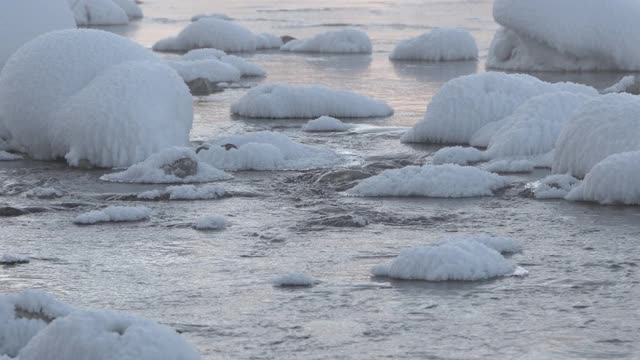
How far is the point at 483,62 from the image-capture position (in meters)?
22.8

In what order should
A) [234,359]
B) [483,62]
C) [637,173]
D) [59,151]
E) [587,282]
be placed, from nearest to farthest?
[234,359] → [587,282] → [637,173] → [59,151] → [483,62]

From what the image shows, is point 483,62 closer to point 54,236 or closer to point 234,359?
point 54,236

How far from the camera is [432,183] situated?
10.7 metres

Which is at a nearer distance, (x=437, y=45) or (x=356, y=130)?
(x=356, y=130)

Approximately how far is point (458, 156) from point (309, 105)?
378 cm

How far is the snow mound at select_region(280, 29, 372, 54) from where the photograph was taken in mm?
24359

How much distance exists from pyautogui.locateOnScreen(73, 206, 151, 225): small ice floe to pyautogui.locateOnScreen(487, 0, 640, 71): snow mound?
38.7 feet

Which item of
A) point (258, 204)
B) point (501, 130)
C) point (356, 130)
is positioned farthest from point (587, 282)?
point (356, 130)

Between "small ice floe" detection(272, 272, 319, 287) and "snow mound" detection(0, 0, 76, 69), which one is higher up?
"snow mound" detection(0, 0, 76, 69)

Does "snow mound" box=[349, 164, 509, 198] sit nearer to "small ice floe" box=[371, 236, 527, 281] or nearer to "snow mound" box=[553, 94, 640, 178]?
"snow mound" box=[553, 94, 640, 178]

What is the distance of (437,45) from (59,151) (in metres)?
11.8

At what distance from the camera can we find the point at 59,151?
1237 cm

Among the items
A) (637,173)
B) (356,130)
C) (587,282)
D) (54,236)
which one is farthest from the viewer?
(356,130)

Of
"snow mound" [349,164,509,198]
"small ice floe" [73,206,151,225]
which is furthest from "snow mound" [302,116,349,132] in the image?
"small ice floe" [73,206,151,225]
